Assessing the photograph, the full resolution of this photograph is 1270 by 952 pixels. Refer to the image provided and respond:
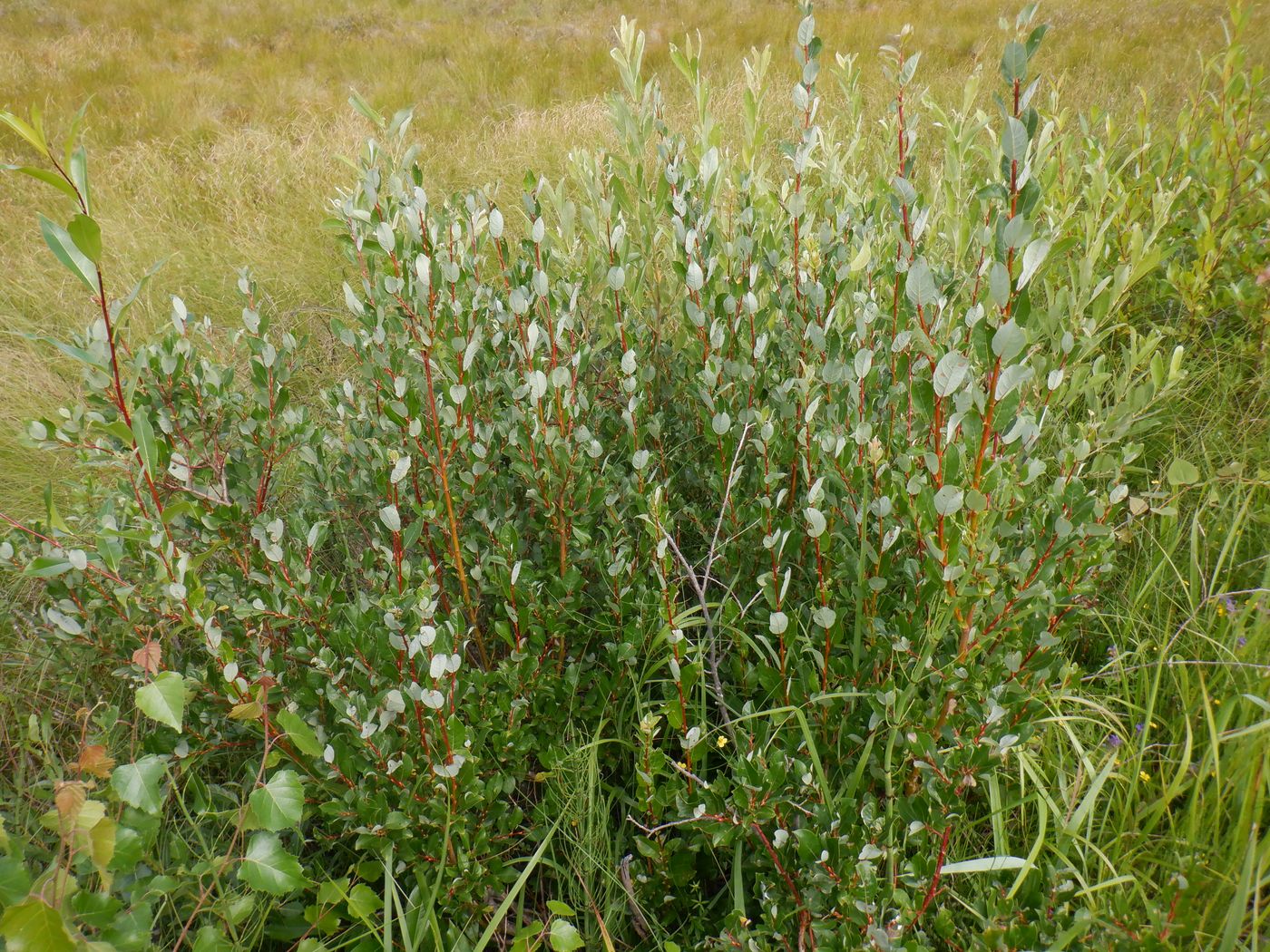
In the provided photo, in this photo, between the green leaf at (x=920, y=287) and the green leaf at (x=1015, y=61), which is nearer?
the green leaf at (x=1015, y=61)

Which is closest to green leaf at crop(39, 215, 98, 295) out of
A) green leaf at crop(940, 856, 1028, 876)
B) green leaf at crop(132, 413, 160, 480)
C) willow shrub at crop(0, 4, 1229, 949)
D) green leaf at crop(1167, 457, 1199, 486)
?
willow shrub at crop(0, 4, 1229, 949)

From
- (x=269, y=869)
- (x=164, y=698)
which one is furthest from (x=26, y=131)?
(x=269, y=869)

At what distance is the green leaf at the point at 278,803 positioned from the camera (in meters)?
1.11

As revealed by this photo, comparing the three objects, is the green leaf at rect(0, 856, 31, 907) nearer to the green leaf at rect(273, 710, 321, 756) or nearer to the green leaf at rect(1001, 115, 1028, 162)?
the green leaf at rect(273, 710, 321, 756)

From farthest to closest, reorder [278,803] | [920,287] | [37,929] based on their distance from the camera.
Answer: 1. [920,287]
2. [278,803]
3. [37,929]

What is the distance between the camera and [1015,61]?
3.47 feet

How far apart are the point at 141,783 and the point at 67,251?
28.7 inches

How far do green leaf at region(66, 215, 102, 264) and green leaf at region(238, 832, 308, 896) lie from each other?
2.79 ft

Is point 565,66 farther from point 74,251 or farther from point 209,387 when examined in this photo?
point 74,251

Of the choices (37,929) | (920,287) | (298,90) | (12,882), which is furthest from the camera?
(298,90)

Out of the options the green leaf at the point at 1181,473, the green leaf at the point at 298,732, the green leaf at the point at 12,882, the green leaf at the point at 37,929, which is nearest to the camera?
the green leaf at the point at 37,929

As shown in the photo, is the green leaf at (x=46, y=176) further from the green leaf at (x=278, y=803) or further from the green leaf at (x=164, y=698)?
the green leaf at (x=278, y=803)

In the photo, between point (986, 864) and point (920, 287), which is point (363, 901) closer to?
→ point (986, 864)

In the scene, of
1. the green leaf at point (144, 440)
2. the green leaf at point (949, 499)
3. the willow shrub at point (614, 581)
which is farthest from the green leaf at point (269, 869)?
the green leaf at point (949, 499)
